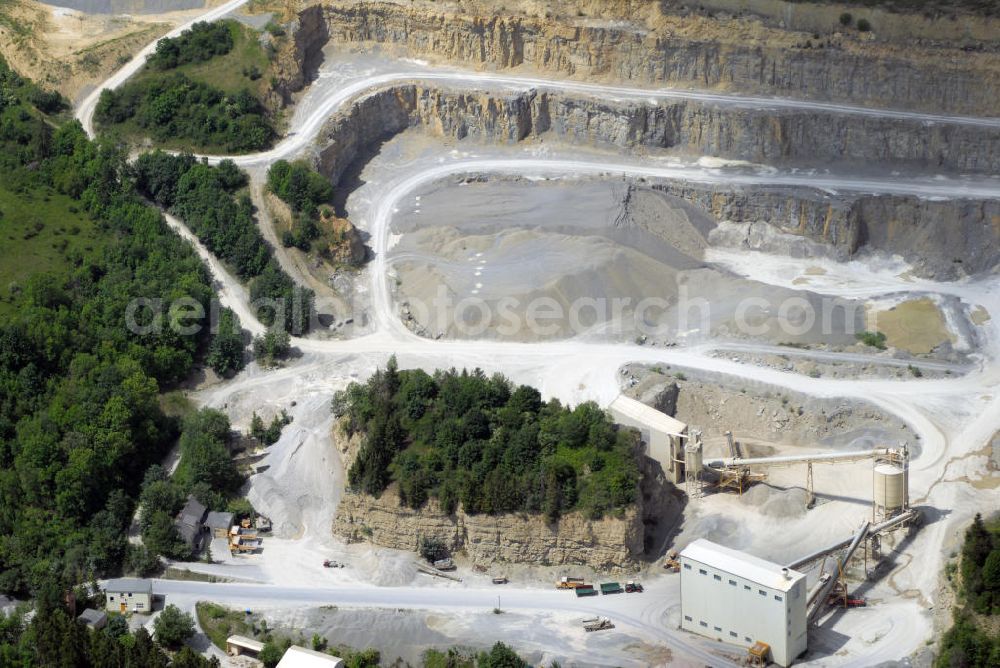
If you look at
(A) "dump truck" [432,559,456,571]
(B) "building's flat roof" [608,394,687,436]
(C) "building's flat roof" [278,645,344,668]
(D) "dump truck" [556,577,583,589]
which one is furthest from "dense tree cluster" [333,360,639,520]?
(C) "building's flat roof" [278,645,344,668]

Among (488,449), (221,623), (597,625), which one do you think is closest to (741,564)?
(597,625)

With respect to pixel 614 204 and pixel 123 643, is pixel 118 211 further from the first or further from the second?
pixel 123 643

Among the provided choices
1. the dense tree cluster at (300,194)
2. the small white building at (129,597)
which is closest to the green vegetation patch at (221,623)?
the small white building at (129,597)

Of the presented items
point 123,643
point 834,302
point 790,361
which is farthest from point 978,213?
point 123,643

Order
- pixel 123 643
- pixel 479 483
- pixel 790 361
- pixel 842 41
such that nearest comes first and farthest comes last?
pixel 123 643, pixel 479 483, pixel 790 361, pixel 842 41

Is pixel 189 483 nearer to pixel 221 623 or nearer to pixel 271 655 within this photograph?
pixel 221 623

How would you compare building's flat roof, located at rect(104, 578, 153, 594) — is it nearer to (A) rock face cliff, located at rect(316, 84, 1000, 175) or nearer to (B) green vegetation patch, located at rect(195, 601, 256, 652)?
(B) green vegetation patch, located at rect(195, 601, 256, 652)
